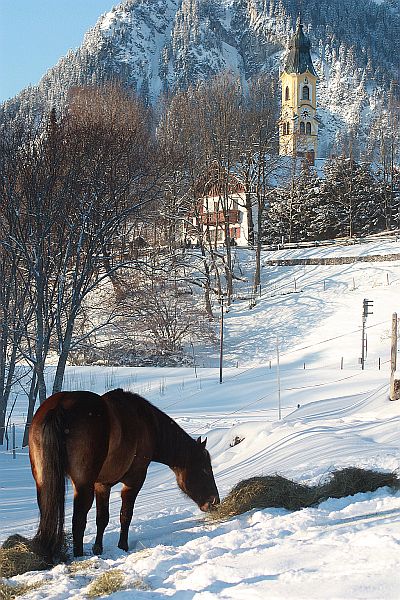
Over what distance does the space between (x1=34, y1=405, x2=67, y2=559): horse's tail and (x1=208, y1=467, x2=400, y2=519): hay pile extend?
1.57 metres

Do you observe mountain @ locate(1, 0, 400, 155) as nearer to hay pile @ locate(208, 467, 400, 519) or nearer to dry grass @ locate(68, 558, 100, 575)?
hay pile @ locate(208, 467, 400, 519)

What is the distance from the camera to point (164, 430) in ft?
19.3

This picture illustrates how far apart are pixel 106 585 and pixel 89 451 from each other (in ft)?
4.31

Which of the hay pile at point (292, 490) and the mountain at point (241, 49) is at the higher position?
the mountain at point (241, 49)

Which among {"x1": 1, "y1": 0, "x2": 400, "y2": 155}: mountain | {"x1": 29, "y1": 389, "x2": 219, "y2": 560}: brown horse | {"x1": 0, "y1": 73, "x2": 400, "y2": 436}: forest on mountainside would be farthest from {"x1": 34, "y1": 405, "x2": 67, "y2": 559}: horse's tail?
{"x1": 1, "y1": 0, "x2": 400, "y2": 155}: mountain

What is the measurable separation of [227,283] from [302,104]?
156ft

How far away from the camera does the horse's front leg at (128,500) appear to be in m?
5.29

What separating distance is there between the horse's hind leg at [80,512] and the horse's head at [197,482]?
1.25 m

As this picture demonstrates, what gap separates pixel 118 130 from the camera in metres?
17.6

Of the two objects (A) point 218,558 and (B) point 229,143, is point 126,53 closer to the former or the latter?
(B) point 229,143

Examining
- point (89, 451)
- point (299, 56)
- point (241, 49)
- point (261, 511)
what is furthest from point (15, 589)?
point (241, 49)

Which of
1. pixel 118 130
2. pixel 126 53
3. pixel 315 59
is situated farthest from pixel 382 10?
pixel 118 130

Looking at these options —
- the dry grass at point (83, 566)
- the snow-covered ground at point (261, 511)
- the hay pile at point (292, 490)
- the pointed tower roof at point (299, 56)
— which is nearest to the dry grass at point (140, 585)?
the snow-covered ground at point (261, 511)

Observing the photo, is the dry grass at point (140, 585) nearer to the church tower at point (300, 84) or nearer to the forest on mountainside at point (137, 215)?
the forest on mountainside at point (137, 215)
